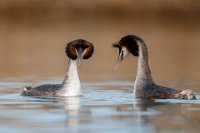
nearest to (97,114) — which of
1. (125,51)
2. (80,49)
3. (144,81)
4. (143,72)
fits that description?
(144,81)

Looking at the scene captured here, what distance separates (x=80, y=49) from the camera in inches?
764

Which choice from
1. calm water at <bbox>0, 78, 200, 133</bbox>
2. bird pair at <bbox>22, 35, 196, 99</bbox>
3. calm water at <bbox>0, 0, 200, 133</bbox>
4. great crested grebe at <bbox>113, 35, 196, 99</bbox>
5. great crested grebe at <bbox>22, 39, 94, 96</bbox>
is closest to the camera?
calm water at <bbox>0, 78, 200, 133</bbox>

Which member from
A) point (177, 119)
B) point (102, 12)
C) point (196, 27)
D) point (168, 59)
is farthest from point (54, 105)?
point (102, 12)

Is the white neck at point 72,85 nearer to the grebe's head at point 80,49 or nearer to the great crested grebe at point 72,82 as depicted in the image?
the great crested grebe at point 72,82

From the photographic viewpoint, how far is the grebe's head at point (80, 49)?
1931cm

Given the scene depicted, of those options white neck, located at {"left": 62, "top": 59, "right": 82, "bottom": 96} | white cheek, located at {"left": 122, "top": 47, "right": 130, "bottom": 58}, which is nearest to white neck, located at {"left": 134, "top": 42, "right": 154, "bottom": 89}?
→ white cheek, located at {"left": 122, "top": 47, "right": 130, "bottom": 58}

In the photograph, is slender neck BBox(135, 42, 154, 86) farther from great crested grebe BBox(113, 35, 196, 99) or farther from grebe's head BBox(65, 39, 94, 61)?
grebe's head BBox(65, 39, 94, 61)

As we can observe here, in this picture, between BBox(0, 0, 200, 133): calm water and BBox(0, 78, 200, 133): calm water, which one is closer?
BBox(0, 78, 200, 133): calm water

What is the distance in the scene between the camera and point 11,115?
1597 centimetres

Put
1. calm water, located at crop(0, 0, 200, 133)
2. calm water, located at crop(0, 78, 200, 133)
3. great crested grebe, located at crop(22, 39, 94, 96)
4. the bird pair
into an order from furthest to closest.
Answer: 1. great crested grebe, located at crop(22, 39, 94, 96)
2. the bird pair
3. calm water, located at crop(0, 0, 200, 133)
4. calm water, located at crop(0, 78, 200, 133)

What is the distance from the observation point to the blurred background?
26516 mm

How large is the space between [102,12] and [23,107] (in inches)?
1419

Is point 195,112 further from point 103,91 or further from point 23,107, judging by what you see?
point 103,91

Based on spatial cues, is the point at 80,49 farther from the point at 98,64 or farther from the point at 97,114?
the point at 98,64
